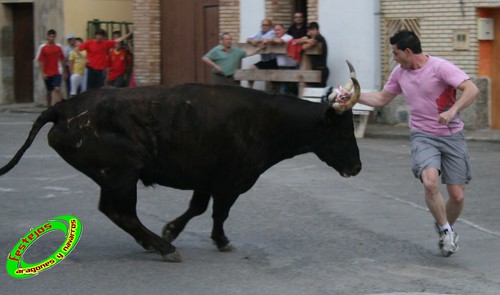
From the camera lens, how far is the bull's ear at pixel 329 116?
8648 millimetres

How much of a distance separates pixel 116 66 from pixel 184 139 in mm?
15231

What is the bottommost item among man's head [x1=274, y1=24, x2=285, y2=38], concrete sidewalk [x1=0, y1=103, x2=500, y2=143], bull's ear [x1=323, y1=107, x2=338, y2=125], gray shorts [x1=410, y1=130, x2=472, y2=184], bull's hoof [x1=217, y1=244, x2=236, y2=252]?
concrete sidewalk [x1=0, y1=103, x2=500, y2=143]

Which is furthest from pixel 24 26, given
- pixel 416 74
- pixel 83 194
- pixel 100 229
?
pixel 416 74

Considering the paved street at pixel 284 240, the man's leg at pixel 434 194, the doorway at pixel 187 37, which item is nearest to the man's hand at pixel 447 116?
the man's leg at pixel 434 194

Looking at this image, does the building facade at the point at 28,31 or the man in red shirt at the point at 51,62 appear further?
the building facade at the point at 28,31

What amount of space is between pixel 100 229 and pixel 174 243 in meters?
0.93

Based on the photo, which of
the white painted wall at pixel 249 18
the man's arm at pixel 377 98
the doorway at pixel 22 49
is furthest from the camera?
the doorway at pixel 22 49

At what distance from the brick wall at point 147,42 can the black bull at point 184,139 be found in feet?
51.5

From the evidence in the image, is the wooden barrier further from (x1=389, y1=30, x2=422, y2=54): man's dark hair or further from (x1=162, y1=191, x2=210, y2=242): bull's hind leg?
(x1=389, y1=30, x2=422, y2=54): man's dark hair

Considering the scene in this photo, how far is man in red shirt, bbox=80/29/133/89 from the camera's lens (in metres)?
23.5

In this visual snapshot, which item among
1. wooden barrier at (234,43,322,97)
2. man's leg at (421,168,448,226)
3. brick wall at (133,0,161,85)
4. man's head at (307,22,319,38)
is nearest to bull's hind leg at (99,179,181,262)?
man's leg at (421,168,448,226)

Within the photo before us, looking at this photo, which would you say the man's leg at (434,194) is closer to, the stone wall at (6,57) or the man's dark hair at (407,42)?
the man's dark hair at (407,42)

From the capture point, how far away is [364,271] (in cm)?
812

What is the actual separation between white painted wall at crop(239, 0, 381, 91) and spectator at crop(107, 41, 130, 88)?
4.99 m
